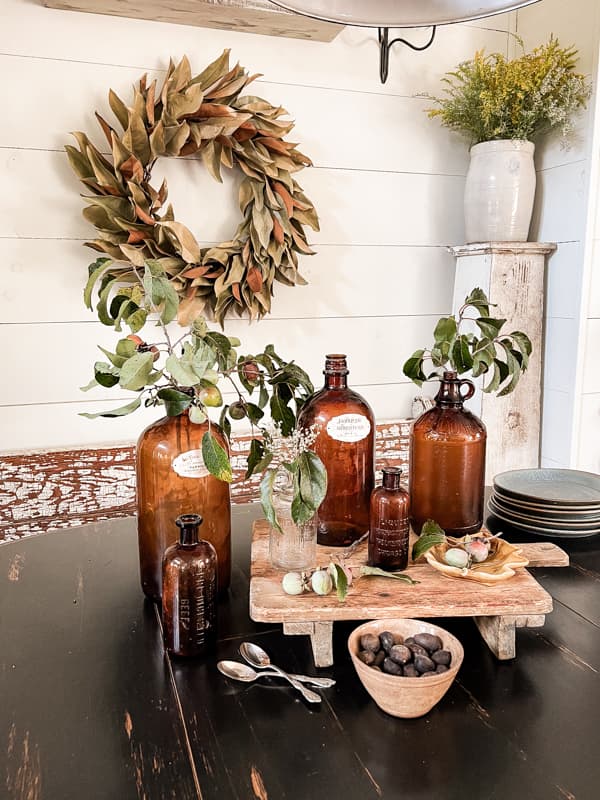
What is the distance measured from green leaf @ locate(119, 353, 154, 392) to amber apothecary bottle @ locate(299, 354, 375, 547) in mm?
319

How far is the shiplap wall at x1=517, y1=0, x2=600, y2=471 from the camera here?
2031mm

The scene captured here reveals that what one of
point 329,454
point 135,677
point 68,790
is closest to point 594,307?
point 329,454

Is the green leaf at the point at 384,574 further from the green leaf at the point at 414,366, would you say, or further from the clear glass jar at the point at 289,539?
the green leaf at the point at 414,366

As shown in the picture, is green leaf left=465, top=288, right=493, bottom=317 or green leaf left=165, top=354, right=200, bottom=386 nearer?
green leaf left=165, top=354, right=200, bottom=386

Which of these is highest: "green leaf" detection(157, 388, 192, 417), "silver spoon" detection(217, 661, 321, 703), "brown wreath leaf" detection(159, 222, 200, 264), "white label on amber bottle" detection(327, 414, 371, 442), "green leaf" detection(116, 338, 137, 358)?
"brown wreath leaf" detection(159, 222, 200, 264)

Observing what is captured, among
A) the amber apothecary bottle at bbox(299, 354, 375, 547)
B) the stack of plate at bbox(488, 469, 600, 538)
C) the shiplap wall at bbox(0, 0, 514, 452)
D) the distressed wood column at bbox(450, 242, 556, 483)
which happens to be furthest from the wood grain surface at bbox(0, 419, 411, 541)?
the amber apothecary bottle at bbox(299, 354, 375, 547)

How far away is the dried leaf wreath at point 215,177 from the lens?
1851 mm

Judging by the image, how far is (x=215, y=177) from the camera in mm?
1947

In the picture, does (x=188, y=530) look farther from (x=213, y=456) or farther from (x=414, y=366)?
(x=414, y=366)

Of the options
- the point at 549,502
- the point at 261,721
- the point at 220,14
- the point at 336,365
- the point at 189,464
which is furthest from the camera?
the point at 220,14

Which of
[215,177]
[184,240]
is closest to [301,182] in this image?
[215,177]

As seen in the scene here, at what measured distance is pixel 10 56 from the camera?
1845mm

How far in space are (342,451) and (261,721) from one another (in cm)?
43

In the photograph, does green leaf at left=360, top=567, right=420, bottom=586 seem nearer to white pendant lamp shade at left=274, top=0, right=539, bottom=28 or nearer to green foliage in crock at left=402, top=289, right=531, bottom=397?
green foliage in crock at left=402, top=289, right=531, bottom=397
